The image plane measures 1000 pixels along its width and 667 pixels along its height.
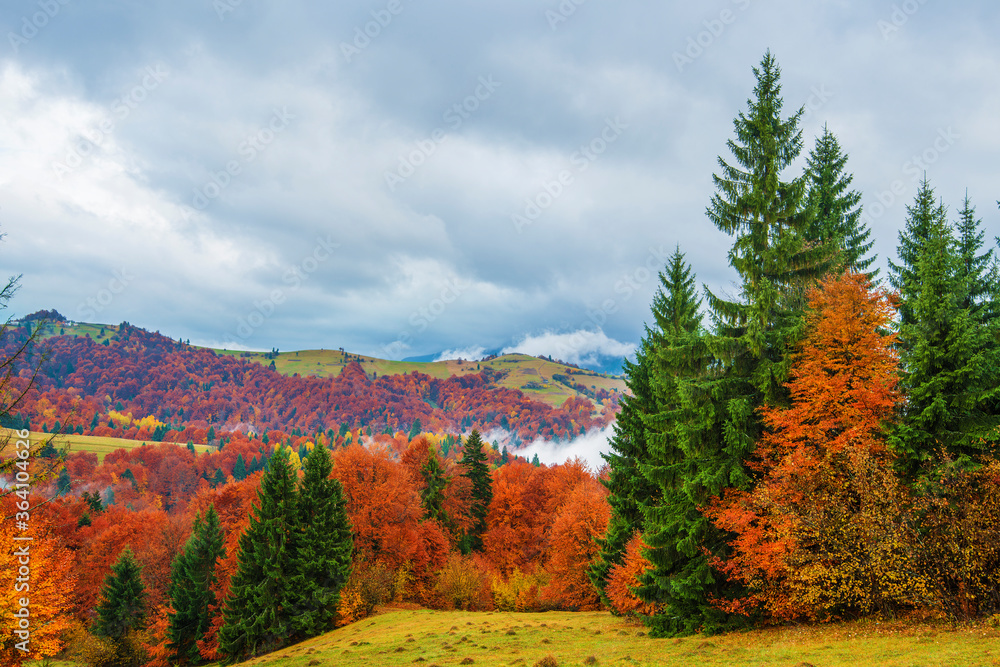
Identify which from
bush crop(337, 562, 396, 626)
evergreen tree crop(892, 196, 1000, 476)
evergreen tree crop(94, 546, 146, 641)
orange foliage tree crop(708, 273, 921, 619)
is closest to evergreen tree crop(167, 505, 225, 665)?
evergreen tree crop(94, 546, 146, 641)

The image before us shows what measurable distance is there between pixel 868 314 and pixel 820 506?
772cm

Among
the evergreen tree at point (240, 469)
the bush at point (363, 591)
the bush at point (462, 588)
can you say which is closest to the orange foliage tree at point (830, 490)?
the bush at point (363, 591)

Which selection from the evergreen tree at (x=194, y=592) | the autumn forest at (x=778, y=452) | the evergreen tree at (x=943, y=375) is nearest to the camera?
the autumn forest at (x=778, y=452)

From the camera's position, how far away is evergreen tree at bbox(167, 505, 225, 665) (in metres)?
47.3

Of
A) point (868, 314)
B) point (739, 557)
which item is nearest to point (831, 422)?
point (868, 314)

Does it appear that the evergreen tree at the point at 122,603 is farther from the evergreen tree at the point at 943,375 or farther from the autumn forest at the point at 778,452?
the evergreen tree at the point at 943,375

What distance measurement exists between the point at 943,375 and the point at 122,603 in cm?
6868

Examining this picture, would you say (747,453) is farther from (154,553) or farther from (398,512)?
(154,553)

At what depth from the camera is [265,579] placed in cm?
4066

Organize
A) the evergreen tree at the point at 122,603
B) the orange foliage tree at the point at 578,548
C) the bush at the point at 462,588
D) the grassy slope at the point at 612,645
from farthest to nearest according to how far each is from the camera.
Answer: the evergreen tree at the point at 122,603 → the bush at the point at 462,588 → the orange foliage tree at the point at 578,548 → the grassy slope at the point at 612,645

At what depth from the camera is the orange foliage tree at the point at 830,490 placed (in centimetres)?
1802

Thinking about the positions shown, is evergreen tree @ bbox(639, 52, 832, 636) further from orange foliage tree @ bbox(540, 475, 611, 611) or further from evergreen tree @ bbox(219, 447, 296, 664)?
evergreen tree @ bbox(219, 447, 296, 664)

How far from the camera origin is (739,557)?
21.1 meters

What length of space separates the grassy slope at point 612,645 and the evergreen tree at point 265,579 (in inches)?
172
